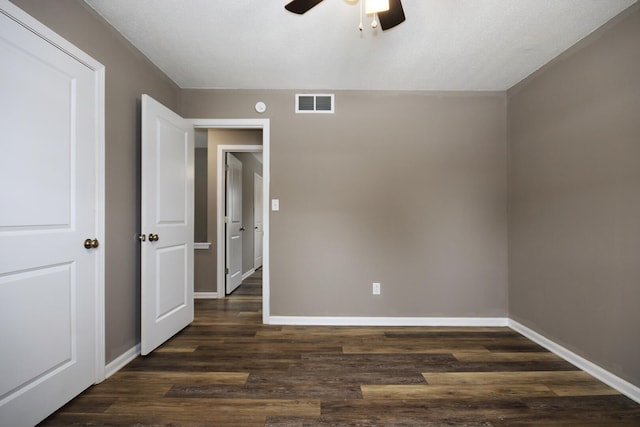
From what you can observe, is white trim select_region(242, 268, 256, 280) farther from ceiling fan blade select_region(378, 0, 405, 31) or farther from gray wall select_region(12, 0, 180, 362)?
ceiling fan blade select_region(378, 0, 405, 31)

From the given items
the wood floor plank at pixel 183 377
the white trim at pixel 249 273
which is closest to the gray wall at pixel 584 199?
the wood floor plank at pixel 183 377

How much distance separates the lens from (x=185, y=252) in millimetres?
2904

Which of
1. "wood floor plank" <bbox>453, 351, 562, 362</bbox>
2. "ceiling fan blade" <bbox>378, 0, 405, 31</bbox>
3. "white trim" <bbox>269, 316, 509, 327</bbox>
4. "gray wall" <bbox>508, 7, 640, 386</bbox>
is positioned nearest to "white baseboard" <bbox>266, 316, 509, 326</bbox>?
"white trim" <bbox>269, 316, 509, 327</bbox>

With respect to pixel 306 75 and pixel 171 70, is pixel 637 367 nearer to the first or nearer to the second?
pixel 306 75

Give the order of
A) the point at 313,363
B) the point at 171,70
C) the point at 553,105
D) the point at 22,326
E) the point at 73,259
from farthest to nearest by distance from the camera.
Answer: the point at 171,70, the point at 553,105, the point at 313,363, the point at 73,259, the point at 22,326

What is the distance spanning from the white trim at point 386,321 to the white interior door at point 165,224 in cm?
97

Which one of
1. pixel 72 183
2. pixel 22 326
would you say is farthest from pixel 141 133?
pixel 22 326

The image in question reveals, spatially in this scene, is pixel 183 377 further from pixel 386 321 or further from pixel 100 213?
pixel 386 321

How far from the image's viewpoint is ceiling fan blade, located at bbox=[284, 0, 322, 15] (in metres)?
1.54

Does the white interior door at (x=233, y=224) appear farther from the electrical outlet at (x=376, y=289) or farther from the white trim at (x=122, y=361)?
the electrical outlet at (x=376, y=289)

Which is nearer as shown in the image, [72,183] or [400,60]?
[72,183]

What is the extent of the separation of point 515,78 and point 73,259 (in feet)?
12.7

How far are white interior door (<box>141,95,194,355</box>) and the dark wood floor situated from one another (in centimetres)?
25

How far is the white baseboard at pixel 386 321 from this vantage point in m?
3.09
